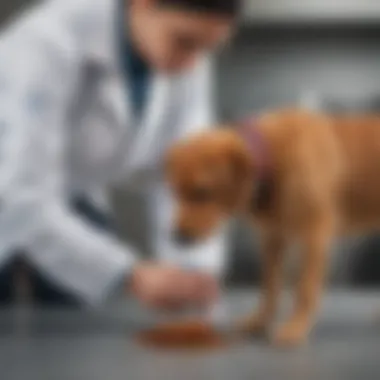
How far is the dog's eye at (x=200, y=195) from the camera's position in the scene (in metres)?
0.76

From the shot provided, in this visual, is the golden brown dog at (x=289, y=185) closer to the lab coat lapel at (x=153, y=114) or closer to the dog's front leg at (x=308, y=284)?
the dog's front leg at (x=308, y=284)

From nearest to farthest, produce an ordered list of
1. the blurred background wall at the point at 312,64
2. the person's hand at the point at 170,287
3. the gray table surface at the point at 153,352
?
the gray table surface at the point at 153,352, the person's hand at the point at 170,287, the blurred background wall at the point at 312,64

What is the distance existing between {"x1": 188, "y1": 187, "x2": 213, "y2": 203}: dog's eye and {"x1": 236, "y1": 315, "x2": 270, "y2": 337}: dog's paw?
12 centimetres

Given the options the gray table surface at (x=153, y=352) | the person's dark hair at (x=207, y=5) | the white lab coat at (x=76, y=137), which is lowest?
the gray table surface at (x=153, y=352)

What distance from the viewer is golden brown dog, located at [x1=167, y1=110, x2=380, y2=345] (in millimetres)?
758

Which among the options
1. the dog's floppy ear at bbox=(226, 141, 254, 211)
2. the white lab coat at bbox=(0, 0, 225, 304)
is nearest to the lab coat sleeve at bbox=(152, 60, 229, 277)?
the white lab coat at bbox=(0, 0, 225, 304)

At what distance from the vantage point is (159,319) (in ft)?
2.91

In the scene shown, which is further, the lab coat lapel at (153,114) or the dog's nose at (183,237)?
the lab coat lapel at (153,114)

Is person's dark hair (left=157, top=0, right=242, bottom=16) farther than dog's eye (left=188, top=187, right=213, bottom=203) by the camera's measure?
Yes

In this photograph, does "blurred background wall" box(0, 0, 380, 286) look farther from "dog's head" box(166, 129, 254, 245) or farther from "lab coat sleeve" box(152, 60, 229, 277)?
"dog's head" box(166, 129, 254, 245)

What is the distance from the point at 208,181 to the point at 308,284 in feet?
0.41

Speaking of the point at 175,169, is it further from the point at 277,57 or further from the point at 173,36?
the point at 277,57

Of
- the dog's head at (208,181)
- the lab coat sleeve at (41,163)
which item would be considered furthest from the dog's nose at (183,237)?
the lab coat sleeve at (41,163)

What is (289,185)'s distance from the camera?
30.0 inches
